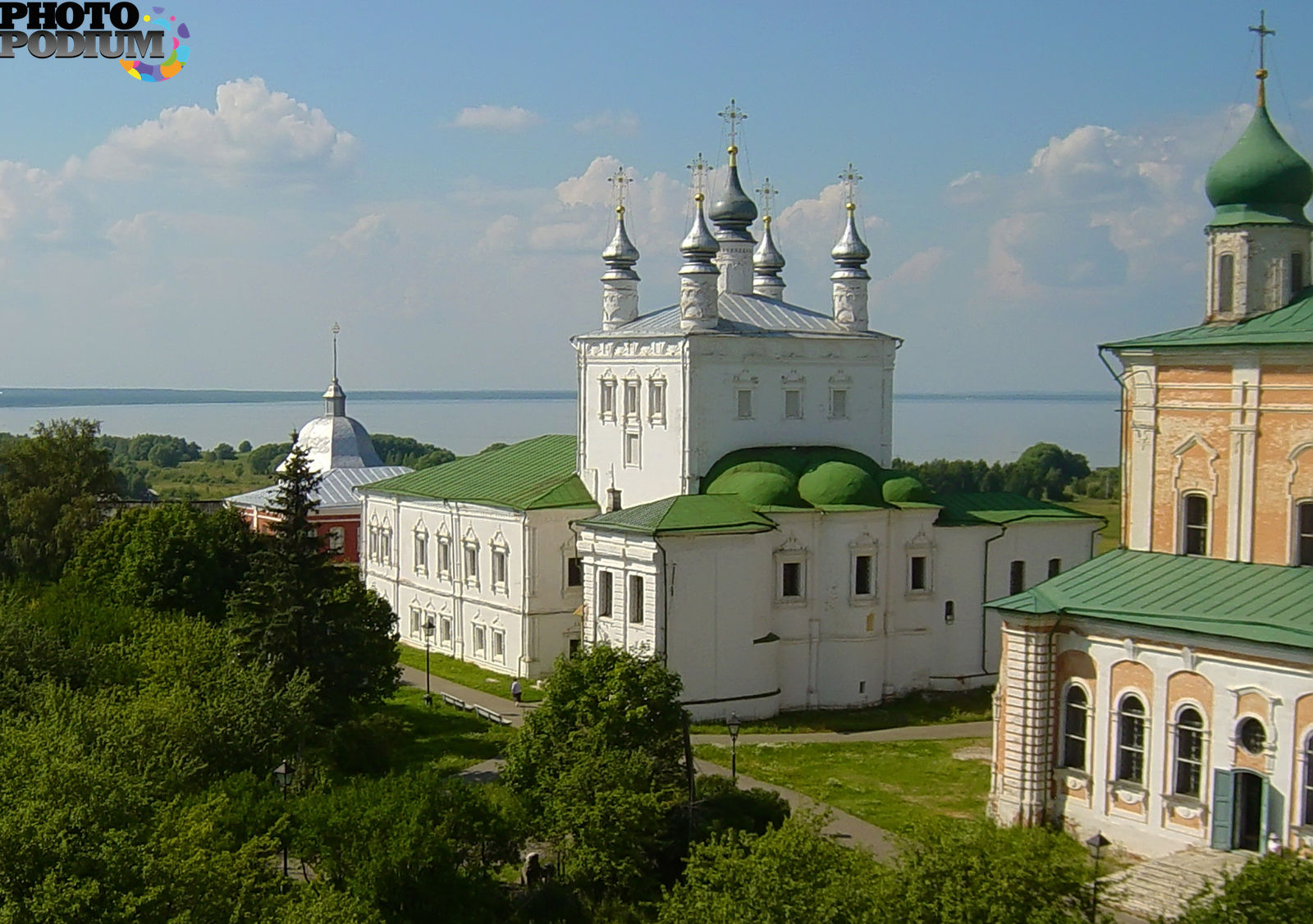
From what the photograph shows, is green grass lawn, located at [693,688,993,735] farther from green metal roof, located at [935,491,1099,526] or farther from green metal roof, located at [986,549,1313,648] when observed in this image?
green metal roof, located at [986,549,1313,648]

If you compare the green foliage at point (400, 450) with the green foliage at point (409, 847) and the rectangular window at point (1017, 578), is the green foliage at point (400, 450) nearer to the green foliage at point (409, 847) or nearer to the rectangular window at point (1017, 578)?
the rectangular window at point (1017, 578)

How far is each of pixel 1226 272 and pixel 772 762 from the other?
11.3 metres

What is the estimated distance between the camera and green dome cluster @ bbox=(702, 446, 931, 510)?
30812mm

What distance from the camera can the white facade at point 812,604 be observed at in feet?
96.7

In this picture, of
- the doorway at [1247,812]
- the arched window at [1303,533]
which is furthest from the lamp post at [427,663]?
the arched window at [1303,533]

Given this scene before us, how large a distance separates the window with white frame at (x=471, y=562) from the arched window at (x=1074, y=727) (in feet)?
59.3

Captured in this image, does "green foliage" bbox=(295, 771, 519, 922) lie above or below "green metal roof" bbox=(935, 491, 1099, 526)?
below

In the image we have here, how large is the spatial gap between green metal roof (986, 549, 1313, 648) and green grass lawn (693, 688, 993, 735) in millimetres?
7470

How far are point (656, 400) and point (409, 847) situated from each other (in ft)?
55.1

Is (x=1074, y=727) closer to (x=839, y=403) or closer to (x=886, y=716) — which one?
(x=886, y=716)

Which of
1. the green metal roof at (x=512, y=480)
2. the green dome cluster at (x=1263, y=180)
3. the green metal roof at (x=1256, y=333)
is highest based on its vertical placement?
the green dome cluster at (x=1263, y=180)

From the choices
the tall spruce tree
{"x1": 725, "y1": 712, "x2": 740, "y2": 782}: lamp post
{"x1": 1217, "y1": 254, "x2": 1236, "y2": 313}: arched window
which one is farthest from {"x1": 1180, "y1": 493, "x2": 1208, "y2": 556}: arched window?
the tall spruce tree

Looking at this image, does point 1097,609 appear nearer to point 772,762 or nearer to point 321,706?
point 772,762

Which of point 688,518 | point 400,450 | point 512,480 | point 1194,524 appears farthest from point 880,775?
point 400,450
